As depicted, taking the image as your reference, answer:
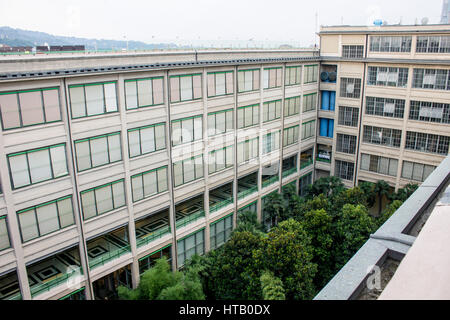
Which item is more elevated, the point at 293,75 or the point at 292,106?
the point at 293,75

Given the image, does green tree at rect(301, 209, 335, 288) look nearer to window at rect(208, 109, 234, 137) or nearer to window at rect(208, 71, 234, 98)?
window at rect(208, 109, 234, 137)

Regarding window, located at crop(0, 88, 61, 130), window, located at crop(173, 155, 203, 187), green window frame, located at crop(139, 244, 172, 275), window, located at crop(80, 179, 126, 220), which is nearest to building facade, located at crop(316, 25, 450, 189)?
window, located at crop(173, 155, 203, 187)

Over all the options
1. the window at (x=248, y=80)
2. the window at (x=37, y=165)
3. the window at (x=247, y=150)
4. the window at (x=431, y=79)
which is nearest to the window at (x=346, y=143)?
the window at (x=431, y=79)

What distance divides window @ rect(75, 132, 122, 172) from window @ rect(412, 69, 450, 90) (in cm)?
3851

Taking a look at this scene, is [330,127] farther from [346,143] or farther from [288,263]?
[288,263]

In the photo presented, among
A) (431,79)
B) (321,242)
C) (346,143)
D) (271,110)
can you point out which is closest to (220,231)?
(321,242)

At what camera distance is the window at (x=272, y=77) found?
46.5 meters

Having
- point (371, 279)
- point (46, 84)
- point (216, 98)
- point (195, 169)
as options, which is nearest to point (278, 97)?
point (216, 98)

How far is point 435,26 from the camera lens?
45.9 metres

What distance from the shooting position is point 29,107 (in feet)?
84.7

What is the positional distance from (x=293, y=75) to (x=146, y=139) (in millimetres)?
25922

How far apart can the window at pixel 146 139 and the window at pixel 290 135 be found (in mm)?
22002

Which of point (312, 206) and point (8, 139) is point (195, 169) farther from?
point (8, 139)
